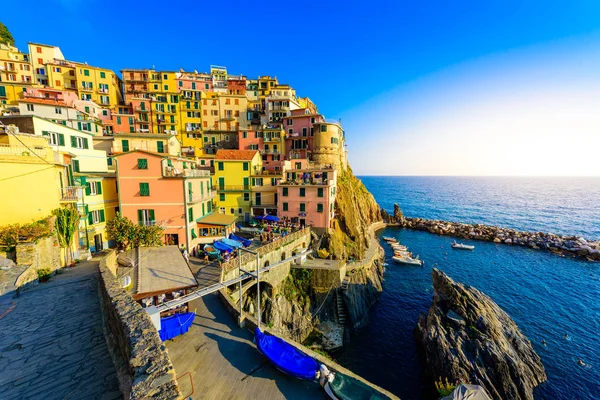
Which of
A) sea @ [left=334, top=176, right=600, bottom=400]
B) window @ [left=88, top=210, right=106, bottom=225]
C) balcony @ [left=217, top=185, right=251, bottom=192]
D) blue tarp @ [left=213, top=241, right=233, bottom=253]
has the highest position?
balcony @ [left=217, top=185, right=251, bottom=192]

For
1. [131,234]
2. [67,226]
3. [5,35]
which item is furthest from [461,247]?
[5,35]

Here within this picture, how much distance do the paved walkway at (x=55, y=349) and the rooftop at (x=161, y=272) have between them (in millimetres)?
2727

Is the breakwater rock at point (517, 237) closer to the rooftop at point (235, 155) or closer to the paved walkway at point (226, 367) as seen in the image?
the rooftop at point (235, 155)

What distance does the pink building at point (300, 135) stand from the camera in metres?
49.5

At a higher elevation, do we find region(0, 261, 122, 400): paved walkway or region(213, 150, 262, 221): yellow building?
region(213, 150, 262, 221): yellow building

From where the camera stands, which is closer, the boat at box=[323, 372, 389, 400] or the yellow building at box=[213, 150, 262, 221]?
the boat at box=[323, 372, 389, 400]

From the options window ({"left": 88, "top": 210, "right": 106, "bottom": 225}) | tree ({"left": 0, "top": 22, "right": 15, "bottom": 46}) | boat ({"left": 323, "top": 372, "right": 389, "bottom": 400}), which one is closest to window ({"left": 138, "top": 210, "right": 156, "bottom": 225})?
window ({"left": 88, "top": 210, "right": 106, "bottom": 225})

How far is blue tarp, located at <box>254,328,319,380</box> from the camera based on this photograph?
1095 centimetres

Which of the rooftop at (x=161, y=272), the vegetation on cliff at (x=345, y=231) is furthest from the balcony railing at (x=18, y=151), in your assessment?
the vegetation on cliff at (x=345, y=231)

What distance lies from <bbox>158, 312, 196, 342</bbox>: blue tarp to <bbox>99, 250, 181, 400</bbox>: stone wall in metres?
4.40

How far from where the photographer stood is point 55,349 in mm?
8742

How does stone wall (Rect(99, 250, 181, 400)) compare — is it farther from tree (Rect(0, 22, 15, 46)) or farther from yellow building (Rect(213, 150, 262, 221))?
tree (Rect(0, 22, 15, 46))

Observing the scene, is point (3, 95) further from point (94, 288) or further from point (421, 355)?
point (421, 355)

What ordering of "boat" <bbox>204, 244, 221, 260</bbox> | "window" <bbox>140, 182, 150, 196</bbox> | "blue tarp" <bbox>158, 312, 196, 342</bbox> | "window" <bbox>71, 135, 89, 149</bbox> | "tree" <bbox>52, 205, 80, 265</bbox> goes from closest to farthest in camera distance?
"blue tarp" <bbox>158, 312, 196, 342</bbox>, "tree" <bbox>52, 205, 80, 265</bbox>, "window" <bbox>140, 182, 150, 196</bbox>, "boat" <bbox>204, 244, 221, 260</bbox>, "window" <bbox>71, 135, 89, 149</bbox>
